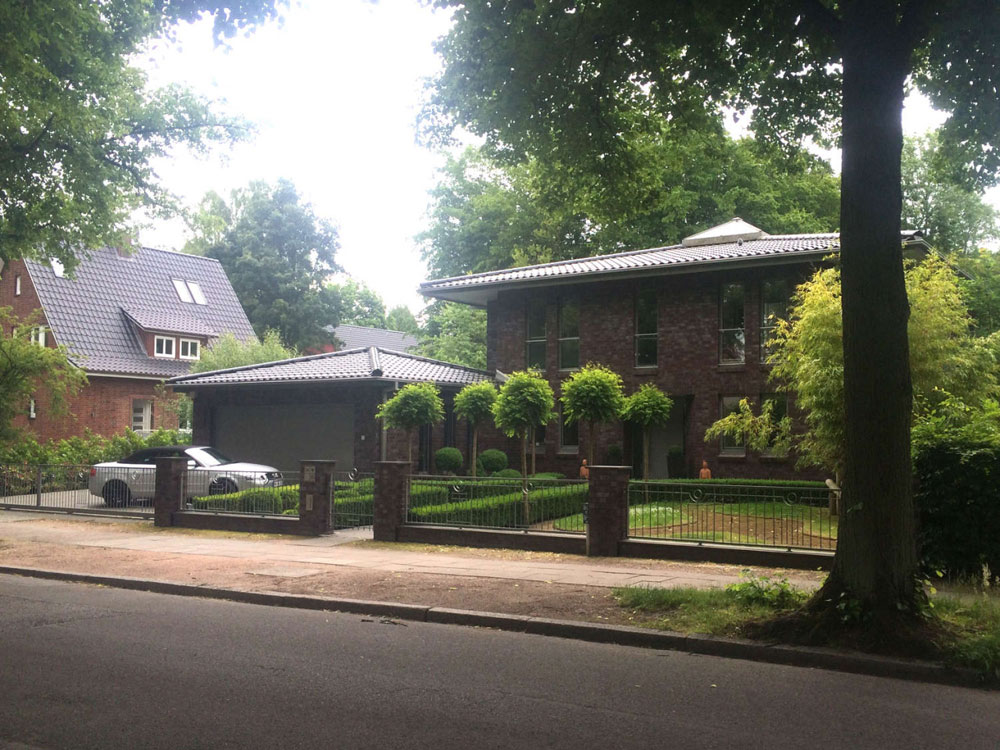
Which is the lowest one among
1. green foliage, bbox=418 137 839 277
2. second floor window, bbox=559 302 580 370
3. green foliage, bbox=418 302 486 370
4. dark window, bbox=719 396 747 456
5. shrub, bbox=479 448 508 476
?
shrub, bbox=479 448 508 476

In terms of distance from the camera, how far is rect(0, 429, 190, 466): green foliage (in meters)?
28.2

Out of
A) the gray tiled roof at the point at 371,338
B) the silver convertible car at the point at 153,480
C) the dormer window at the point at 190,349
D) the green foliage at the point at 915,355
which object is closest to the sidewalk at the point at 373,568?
the silver convertible car at the point at 153,480

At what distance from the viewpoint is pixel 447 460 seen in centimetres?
2642

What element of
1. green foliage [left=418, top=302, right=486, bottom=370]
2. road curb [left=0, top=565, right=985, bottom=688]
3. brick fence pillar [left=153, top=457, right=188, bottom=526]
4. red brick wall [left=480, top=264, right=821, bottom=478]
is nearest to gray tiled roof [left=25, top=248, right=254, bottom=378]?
green foliage [left=418, top=302, right=486, bottom=370]

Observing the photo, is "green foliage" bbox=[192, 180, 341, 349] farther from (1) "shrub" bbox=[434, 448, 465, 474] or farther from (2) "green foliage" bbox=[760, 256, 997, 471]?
(2) "green foliage" bbox=[760, 256, 997, 471]

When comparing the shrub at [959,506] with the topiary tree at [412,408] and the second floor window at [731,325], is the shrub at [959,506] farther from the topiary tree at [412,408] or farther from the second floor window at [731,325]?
the second floor window at [731,325]

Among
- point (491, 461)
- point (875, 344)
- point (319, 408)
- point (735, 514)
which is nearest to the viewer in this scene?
point (875, 344)

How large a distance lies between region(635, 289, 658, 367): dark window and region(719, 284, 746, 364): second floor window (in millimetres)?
2010

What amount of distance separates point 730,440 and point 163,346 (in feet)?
81.7

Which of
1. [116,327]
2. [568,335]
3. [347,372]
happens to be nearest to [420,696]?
[347,372]

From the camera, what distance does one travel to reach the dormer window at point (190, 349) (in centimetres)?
4125

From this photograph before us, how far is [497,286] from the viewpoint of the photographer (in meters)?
29.5

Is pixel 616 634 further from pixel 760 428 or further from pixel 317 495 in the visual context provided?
pixel 760 428

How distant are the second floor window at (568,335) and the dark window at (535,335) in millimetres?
652
